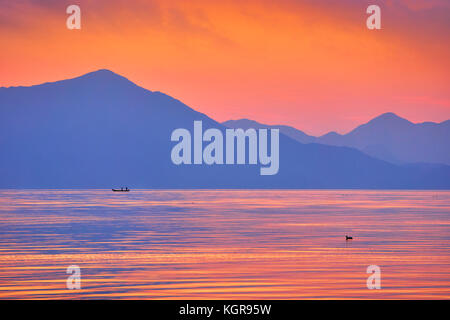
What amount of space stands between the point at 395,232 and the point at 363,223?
465 inches

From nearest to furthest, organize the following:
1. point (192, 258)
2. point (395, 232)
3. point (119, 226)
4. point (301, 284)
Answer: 1. point (301, 284)
2. point (192, 258)
3. point (395, 232)
4. point (119, 226)

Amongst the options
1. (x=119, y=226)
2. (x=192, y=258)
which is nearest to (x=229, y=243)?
(x=192, y=258)

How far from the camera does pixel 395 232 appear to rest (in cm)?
5406

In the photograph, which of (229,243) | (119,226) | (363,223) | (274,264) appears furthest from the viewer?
(363,223)

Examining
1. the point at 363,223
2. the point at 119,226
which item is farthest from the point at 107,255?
the point at 363,223

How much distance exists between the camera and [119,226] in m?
61.4

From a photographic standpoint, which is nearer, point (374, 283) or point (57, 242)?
point (374, 283)

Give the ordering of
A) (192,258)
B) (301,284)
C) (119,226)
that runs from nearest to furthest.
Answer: (301,284) < (192,258) < (119,226)

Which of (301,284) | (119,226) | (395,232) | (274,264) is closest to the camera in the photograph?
(301,284)
